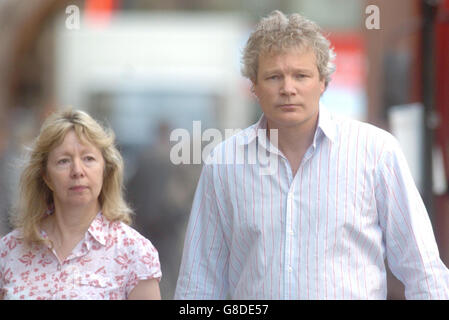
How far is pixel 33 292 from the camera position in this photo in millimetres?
3018

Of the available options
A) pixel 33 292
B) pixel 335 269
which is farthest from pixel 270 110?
pixel 33 292

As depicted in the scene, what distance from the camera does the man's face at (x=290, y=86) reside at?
3031mm

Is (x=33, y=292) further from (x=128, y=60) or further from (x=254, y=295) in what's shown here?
(x=128, y=60)

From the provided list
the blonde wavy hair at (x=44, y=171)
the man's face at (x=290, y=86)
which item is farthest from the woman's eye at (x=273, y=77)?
the blonde wavy hair at (x=44, y=171)

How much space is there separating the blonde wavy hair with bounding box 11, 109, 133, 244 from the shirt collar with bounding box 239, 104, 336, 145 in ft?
1.54

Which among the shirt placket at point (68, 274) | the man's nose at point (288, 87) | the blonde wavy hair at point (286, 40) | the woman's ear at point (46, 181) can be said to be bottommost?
the shirt placket at point (68, 274)

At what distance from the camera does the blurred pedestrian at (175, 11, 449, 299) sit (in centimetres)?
299

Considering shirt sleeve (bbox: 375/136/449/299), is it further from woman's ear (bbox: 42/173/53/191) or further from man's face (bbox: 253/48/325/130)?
woman's ear (bbox: 42/173/53/191)

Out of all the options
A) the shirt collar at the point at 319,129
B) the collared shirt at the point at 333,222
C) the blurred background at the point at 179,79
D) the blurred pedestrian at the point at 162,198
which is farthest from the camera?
the blurred pedestrian at the point at 162,198

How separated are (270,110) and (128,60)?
12.6 meters

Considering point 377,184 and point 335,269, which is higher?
point 377,184

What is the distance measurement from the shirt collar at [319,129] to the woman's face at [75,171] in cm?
52

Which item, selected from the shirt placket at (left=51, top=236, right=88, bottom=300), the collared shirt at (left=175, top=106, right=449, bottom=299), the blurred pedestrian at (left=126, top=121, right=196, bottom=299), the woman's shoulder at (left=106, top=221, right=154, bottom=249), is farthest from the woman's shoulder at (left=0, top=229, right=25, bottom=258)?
the blurred pedestrian at (left=126, top=121, right=196, bottom=299)

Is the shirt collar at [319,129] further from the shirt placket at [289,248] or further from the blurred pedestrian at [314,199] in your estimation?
the shirt placket at [289,248]
